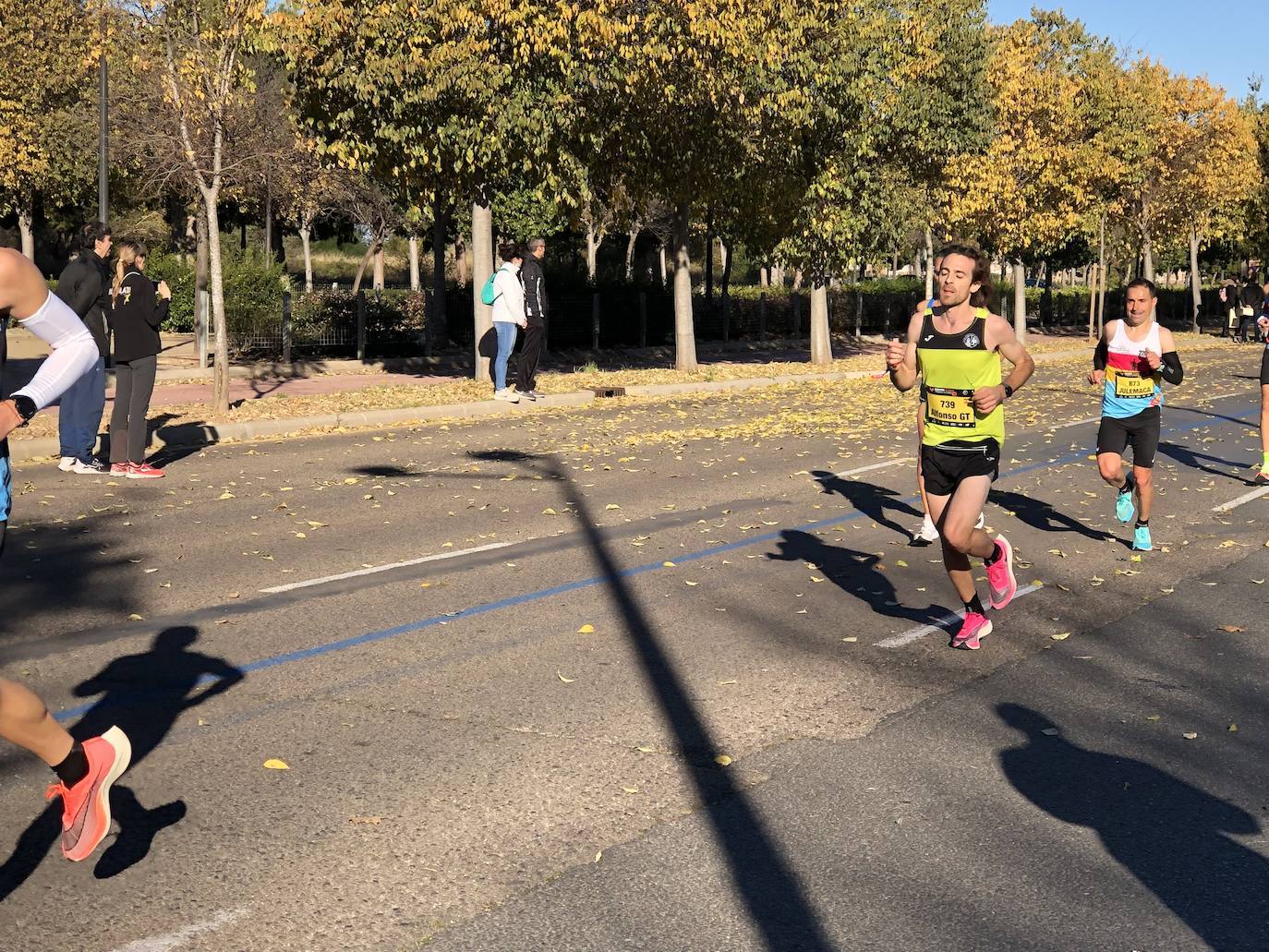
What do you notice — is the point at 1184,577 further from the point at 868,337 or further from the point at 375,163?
the point at 868,337

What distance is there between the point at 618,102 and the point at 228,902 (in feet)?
63.8

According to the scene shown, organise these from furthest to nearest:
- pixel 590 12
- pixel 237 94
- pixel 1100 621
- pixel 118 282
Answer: pixel 590 12 → pixel 237 94 → pixel 118 282 → pixel 1100 621

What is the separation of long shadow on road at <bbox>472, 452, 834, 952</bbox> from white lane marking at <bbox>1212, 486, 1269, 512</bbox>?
6317 millimetres

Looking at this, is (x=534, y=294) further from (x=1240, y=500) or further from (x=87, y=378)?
(x=1240, y=500)

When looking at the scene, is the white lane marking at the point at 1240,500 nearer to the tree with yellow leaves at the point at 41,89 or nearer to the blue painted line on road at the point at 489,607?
the blue painted line on road at the point at 489,607

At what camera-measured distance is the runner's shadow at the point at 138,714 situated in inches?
175

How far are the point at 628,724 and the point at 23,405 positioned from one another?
8.91ft

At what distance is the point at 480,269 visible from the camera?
22.0 metres

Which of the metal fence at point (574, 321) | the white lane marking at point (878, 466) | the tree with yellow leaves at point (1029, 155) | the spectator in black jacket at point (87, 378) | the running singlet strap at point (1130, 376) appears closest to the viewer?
the running singlet strap at point (1130, 376)

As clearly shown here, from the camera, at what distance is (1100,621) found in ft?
25.4

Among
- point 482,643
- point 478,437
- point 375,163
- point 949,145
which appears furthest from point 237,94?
point 949,145

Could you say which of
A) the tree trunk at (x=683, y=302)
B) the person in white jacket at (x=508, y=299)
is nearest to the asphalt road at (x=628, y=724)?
the person in white jacket at (x=508, y=299)

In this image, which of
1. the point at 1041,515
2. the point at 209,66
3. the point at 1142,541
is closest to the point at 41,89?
the point at 209,66

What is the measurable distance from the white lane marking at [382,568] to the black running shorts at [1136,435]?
4293 millimetres
